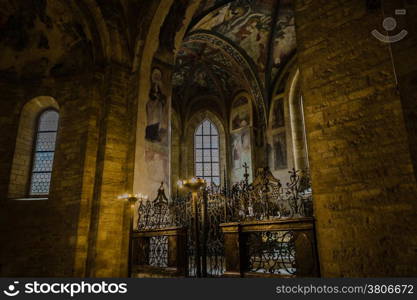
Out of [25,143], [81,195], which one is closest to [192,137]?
[25,143]

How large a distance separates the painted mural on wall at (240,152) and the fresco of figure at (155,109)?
7206 mm

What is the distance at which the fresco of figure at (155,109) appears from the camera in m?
9.10

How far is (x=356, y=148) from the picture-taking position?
14.1 ft

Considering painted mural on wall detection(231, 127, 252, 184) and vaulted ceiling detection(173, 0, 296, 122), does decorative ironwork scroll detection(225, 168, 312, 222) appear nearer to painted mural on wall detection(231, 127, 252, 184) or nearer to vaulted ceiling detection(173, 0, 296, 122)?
vaulted ceiling detection(173, 0, 296, 122)

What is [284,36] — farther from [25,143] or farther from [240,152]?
[25,143]

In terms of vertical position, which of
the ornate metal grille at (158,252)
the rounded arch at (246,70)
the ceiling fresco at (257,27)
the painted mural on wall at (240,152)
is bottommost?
the ornate metal grille at (158,252)

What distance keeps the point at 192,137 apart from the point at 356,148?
13.7 meters

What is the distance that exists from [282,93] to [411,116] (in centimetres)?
1105

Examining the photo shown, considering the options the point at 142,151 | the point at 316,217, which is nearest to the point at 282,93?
the point at 142,151

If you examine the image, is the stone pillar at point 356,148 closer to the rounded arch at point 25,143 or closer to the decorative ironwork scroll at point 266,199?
the decorative ironwork scroll at point 266,199

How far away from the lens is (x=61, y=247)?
7785mm

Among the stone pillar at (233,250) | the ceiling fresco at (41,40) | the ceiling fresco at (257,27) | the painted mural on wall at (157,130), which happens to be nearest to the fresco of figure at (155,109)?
the painted mural on wall at (157,130)

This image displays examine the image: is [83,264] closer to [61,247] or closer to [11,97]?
[61,247]

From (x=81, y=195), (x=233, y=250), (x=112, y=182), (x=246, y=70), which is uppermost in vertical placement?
(x=246, y=70)
